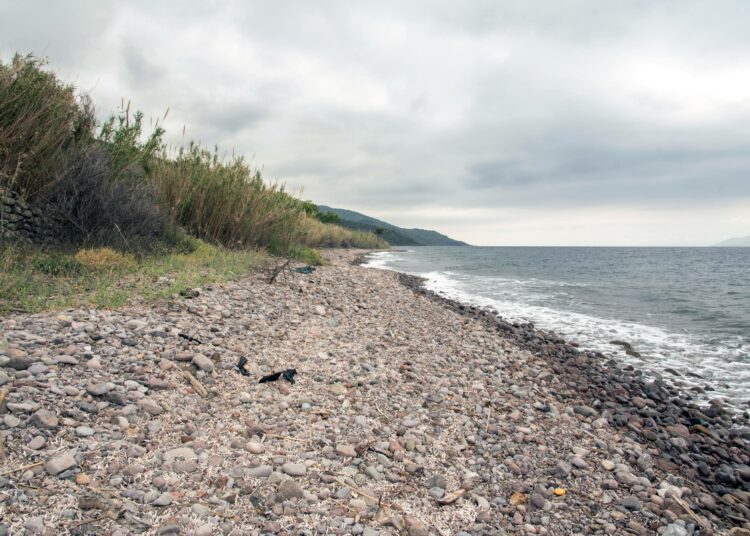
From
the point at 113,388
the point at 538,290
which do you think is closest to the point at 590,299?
the point at 538,290

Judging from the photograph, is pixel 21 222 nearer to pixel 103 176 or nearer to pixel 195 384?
pixel 103 176

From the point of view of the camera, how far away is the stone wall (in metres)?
8.40

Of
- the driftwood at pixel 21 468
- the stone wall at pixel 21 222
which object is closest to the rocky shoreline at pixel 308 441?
the driftwood at pixel 21 468

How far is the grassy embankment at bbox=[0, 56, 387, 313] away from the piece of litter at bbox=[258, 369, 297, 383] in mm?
2868

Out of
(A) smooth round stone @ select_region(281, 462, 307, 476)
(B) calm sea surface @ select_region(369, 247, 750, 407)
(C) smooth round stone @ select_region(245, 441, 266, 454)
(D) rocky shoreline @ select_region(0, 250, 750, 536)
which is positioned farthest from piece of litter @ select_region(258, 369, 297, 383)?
(B) calm sea surface @ select_region(369, 247, 750, 407)

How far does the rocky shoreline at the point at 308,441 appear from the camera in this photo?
3023mm

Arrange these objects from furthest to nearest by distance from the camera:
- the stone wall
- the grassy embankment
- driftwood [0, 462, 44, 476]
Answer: the stone wall < the grassy embankment < driftwood [0, 462, 44, 476]

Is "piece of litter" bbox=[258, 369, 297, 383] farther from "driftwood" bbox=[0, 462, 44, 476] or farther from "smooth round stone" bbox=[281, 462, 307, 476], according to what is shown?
"driftwood" bbox=[0, 462, 44, 476]

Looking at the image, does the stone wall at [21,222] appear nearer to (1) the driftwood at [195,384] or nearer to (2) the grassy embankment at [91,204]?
(2) the grassy embankment at [91,204]

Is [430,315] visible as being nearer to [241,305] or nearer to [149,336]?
[241,305]

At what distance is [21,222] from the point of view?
29.6ft

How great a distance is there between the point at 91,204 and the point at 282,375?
7.81 metres

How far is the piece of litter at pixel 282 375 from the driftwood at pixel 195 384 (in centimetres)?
72

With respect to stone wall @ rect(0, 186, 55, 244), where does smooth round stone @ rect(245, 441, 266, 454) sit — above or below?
below
